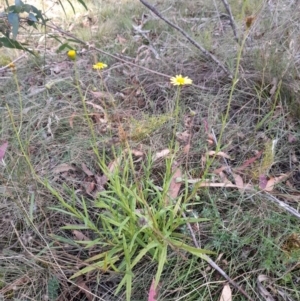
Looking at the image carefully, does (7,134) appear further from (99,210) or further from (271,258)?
(271,258)

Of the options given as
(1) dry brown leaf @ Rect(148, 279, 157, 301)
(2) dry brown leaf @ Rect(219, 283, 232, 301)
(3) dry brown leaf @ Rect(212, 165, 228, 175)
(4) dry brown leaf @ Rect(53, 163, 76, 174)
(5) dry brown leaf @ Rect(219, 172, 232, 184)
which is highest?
(4) dry brown leaf @ Rect(53, 163, 76, 174)

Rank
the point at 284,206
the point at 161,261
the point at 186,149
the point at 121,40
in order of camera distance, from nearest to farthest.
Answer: the point at 161,261 < the point at 284,206 < the point at 186,149 < the point at 121,40

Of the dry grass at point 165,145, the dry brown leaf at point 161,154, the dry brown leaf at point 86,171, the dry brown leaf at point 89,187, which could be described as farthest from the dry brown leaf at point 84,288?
the dry brown leaf at point 161,154

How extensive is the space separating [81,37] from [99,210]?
169 cm

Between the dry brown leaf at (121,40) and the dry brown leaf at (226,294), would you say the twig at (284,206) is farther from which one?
the dry brown leaf at (121,40)

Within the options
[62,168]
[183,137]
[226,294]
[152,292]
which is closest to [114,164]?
[62,168]

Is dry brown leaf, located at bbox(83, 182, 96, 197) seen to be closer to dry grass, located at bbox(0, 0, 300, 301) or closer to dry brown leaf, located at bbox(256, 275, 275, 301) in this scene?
dry grass, located at bbox(0, 0, 300, 301)

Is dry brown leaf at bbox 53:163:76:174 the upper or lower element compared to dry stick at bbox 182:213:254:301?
upper

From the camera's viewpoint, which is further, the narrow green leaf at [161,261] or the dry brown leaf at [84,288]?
the dry brown leaf at [84,288]

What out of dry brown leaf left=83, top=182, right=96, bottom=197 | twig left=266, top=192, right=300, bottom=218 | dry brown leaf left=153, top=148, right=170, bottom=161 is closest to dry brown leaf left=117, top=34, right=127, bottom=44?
dry brown leaf left=153, top=148, right=170, bottom=161

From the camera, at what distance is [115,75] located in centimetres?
227

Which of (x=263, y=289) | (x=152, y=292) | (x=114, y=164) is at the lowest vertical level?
(x=263, y=289)

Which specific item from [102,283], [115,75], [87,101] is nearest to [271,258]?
[102,283]

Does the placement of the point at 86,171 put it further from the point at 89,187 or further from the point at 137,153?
the point at 137,153
